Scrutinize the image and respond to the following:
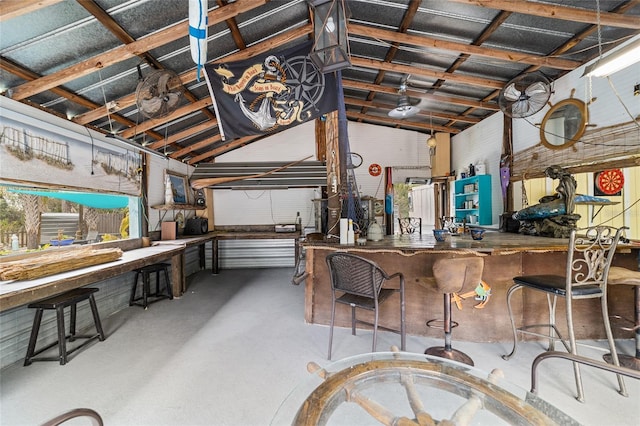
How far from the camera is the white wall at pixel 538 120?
10.6ft

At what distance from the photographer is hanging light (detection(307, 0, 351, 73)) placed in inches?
100

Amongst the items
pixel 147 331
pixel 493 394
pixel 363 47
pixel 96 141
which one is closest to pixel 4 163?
pixel 96 141

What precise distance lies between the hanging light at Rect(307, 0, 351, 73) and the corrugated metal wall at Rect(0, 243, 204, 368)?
4087 mm

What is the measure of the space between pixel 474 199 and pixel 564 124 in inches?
95.3

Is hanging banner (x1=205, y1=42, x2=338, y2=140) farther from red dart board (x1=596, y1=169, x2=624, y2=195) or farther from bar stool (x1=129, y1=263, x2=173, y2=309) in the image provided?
red dart board (x1=596, y1=169, x2=624, y2=195)

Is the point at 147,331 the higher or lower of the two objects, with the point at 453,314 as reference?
lower

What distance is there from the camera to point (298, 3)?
3438 millimetres

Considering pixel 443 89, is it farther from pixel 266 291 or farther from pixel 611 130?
pixel 266 291

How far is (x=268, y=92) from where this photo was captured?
351 centimetres

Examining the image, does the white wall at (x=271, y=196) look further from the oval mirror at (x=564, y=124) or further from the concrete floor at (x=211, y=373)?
Answer: the oval mirror at (x=564, y=124)

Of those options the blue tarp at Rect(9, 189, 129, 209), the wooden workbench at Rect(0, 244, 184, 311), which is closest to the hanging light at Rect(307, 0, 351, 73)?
the wooden workbench at Rect(0, 244, 184, 311)

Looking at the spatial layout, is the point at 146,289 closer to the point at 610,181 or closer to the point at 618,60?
the point at 618,60

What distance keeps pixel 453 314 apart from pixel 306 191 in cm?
503

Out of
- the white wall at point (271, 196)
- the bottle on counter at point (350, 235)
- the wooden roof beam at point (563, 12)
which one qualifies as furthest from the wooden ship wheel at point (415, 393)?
the white wall at point (271, 196)
